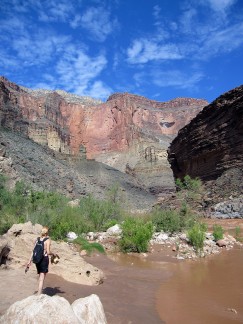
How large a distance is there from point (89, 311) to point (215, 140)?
34.4 metres

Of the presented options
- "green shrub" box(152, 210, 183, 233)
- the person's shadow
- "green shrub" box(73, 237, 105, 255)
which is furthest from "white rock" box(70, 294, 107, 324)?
"green shrub" box(152, 210, 183, 233)

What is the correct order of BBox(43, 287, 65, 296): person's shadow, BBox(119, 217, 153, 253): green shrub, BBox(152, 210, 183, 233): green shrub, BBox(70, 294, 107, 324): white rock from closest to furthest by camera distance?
BBox(70, 294, 107, 324): white rock, BBox(43, 287, 65, 296): person's shadow, BBox(119, 217, 153, 253): green shrub, BBox(152, 210, 183, 233): green shrub

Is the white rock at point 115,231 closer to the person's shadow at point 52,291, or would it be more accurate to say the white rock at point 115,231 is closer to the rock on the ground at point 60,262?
the rock on the ground at point 60,262

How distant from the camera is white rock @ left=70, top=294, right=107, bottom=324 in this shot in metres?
4.45

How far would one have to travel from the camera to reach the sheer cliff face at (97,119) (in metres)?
124

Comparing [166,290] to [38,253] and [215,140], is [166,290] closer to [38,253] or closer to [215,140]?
[38,253]

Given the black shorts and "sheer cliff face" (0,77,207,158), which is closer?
the black shorts

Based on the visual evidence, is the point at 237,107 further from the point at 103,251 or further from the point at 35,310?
the point at 35,310

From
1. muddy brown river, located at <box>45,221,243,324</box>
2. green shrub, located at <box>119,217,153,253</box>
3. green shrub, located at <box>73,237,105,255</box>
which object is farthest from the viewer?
green shrub, located at <box>119,217,153,253</box>

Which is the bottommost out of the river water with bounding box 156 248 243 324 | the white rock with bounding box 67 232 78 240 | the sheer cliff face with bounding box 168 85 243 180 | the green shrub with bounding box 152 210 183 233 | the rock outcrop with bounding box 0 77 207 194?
the river water with bounding box 156 248 243 324

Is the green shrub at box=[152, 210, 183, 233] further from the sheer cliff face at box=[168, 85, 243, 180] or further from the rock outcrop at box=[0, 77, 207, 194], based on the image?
the rock outcrop at box=[0, 77, 207, 194]

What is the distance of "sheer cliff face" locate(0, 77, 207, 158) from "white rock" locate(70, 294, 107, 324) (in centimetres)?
10622

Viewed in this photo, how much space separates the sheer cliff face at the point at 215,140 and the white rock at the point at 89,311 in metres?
30.5

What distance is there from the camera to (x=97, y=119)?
150250mm
